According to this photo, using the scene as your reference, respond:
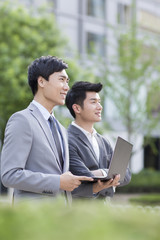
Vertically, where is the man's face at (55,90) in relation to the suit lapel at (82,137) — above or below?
above

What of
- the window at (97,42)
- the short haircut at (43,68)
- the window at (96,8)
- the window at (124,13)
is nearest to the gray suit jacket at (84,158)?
the short haircut at (43,68)

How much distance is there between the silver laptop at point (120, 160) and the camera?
3.81 m

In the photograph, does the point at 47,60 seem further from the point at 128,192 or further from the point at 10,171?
the point at 128,192

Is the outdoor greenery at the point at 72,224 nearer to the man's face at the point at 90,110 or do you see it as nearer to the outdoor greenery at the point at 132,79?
the man's face at the point at 90,110

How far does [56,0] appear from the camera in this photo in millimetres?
27422

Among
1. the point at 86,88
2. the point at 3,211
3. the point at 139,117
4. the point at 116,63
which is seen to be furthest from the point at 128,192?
the point at 3,211

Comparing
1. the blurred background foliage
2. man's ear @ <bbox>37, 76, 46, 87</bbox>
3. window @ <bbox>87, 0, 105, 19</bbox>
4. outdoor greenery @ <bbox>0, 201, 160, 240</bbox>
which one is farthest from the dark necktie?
window @ <bbox>87, 0, 105, 19</bbox>

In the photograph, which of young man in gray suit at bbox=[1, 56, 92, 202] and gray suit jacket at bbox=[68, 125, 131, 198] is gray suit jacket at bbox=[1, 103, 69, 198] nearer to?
young man in gray suit at bbox=[1, 56, 92, 202]

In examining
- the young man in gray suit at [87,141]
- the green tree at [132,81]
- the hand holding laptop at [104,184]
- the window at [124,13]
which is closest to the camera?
the hand holding laptop at [104,184]

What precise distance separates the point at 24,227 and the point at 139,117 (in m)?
22.1

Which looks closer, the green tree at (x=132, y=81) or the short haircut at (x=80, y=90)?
the short haircut at (x=80, y=90)

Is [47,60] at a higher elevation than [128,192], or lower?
higher

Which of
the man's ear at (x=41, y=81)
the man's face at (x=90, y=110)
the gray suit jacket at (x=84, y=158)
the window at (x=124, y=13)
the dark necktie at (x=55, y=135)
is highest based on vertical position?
the window at (x=124, y=13)

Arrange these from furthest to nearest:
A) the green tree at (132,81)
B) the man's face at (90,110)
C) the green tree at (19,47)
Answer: the green tree at (132,81)
the green tree at (19,47)
the man's face at (90,110)
